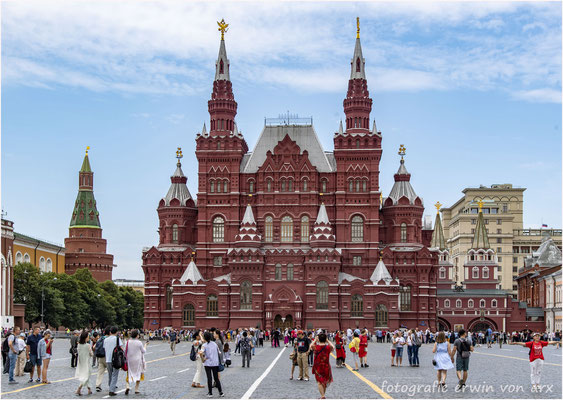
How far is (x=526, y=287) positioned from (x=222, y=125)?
234ft

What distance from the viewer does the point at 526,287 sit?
150 meters

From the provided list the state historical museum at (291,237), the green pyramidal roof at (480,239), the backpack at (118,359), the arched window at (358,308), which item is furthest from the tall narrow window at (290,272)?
the backpack at (118,359)

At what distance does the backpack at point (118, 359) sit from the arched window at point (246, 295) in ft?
236

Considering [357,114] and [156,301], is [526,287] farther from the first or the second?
[156,301]

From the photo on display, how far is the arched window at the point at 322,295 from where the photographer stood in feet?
314

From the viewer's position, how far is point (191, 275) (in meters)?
98.0

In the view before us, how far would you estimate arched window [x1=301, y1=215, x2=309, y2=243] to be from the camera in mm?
100125

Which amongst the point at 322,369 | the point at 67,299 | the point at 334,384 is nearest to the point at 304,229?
the point at 67,299

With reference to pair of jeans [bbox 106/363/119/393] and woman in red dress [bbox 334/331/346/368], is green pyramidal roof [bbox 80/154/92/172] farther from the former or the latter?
pair of jeans [bbox 106/363/119/393]

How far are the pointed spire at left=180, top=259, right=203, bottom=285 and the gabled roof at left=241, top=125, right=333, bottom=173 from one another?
43.6ft

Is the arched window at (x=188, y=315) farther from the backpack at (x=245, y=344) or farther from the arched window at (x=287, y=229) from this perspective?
the backpack at (x=245, y=344)

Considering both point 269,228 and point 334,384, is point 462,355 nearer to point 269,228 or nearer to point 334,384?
point 334,384

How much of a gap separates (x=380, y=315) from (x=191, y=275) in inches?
845

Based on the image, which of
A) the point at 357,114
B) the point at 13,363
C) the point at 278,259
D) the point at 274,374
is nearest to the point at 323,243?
the point at 278,259
